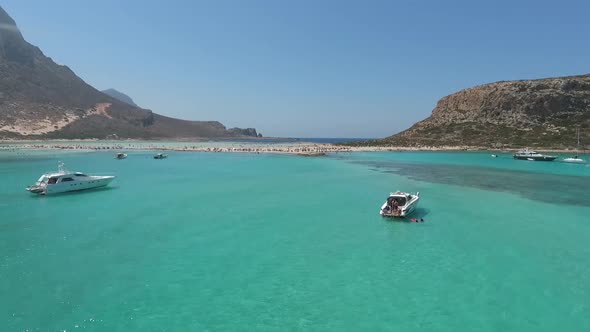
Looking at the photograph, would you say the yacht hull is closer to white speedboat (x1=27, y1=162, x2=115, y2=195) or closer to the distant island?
white speedboat (x1=27, y1=162, x2=115, y2=195)

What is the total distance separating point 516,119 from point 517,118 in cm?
65

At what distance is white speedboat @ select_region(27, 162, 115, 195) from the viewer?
44.8 meters

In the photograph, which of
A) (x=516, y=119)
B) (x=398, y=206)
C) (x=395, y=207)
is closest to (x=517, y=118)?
(x=516, y=119)

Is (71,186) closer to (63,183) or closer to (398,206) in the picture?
(63,183)

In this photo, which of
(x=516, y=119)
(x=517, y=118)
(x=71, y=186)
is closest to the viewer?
(x=71, y=186)

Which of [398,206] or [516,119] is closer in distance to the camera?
[398,206]

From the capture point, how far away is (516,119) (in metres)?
153

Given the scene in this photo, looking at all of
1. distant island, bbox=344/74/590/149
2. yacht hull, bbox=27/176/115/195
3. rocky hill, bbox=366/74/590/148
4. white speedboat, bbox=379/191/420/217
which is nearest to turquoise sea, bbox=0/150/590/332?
white speedboat, bbox=379/191/420/217

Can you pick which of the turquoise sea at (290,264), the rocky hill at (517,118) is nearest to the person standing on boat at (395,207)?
the turquoise sea at (290,264)

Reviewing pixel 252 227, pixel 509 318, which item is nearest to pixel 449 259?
pixel 509 318

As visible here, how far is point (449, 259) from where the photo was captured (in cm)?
2345

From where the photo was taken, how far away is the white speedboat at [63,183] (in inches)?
1766

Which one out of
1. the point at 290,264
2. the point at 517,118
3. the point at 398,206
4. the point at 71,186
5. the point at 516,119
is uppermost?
the point at 517,118

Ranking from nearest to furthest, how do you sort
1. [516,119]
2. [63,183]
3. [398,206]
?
1. [398,206]
2. [63,183]
3. [516,119]
